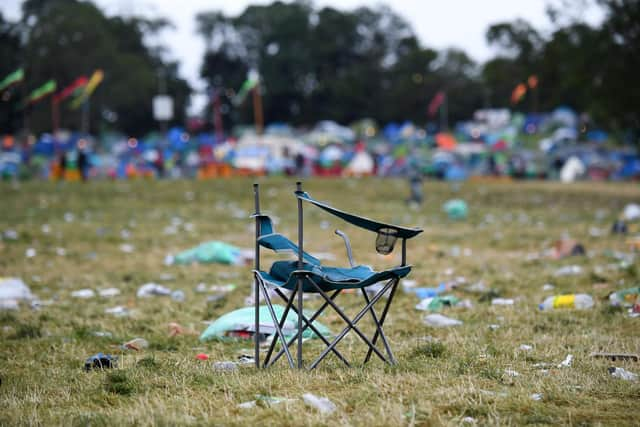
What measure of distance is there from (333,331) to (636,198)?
17665 millimetres

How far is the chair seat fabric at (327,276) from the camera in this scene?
150 inches

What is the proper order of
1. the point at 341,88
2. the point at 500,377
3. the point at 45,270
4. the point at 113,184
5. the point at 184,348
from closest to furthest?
the point at 500,377
the point at 184,348
the point at 45,270
the point at 113,184
the point at 341,88

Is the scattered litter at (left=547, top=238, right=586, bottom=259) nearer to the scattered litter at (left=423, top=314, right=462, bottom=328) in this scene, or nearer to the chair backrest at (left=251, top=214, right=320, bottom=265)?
the scattered litter at (left=423, top=314, right=462, bottom=328)

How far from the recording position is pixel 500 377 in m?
3.82

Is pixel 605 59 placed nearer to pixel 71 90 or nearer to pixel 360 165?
pixel 360 165

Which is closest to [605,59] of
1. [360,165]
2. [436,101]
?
[360,165]

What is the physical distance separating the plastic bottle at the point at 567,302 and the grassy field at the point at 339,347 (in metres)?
0.11

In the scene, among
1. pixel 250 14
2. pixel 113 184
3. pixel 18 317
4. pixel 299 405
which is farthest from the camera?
pixel 250 14

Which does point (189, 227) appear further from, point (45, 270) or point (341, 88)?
point (341, 88)

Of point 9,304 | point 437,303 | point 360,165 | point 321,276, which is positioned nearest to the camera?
point 321,276

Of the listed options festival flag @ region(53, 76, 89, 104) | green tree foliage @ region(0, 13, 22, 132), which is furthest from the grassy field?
green tree foliage @ region(0, 13, 22, 132)

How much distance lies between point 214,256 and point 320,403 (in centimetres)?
612

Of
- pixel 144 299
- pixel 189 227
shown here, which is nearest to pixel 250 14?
pixel 189 227

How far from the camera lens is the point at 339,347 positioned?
195 inches
